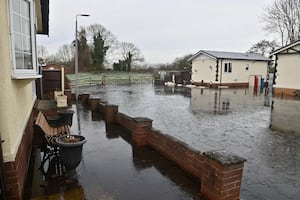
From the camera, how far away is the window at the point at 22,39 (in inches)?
111

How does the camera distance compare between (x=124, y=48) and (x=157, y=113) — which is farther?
(x=124, y=48)

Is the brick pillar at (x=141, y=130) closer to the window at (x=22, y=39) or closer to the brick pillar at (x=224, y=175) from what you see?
the brick pillar at (x=224, y=175)

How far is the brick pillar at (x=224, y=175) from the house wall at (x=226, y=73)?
23.0m

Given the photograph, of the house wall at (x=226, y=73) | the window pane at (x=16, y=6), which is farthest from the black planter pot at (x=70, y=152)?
the house wall at (x=226, y=73)

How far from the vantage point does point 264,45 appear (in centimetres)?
4181

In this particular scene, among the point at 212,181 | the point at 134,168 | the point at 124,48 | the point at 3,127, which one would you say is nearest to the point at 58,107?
the point at 134,168

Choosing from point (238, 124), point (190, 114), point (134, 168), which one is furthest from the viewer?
point (190, 114)

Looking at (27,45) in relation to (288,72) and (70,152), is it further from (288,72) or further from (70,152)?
(288,72)

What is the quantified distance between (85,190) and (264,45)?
4673 centimetres

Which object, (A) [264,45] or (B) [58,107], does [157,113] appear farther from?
(A) [264,45]

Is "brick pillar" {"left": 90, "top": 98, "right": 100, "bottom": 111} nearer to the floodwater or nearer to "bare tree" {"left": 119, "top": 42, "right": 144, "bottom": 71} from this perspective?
the floodwater

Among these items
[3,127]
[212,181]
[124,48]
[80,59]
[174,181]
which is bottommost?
[174,181]

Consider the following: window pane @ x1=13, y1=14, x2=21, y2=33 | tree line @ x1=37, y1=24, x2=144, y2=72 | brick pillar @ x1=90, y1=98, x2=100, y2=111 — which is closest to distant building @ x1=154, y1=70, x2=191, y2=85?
tree line @ x1=37, y1=24, x2=144, y2=72

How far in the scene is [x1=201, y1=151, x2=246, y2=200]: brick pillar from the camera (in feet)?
9.18
